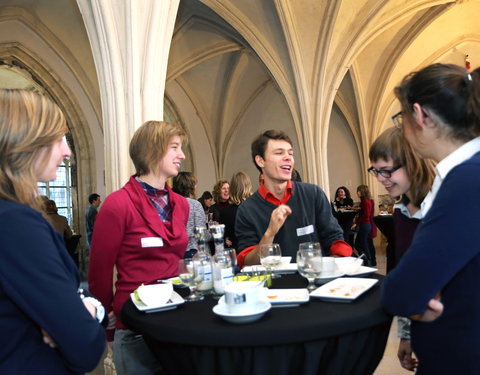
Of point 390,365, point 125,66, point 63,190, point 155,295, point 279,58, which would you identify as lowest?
point 390,365

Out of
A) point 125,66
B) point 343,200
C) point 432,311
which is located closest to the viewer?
point 432,311

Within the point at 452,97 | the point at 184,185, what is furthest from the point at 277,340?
the point at 184,185

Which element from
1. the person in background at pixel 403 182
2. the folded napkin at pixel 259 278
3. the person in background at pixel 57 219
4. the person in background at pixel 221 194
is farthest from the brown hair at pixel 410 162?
the person in background at pixel 57 219

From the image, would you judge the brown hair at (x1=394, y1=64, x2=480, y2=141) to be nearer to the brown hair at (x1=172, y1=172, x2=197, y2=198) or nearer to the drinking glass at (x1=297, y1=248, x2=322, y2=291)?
the drinking glass at (x1=297, y1=248, x2=322, y2=291)

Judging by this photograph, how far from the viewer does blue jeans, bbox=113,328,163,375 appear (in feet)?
7.54

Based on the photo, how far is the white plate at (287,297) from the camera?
177 cm

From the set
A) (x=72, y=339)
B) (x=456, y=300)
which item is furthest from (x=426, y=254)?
(x=72, y=339)

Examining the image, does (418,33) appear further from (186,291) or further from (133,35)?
(186,291)

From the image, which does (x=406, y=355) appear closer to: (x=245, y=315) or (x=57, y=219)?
(x=245, y=315)

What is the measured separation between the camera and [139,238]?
2371 mm

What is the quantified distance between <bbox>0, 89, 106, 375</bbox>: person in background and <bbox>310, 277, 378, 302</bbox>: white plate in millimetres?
945

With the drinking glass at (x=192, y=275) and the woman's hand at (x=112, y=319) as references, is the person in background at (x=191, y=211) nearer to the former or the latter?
the woman's hand at (x=112, y=319)

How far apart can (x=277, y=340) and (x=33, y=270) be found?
2.76ft

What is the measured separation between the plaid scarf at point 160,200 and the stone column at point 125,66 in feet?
6.07
